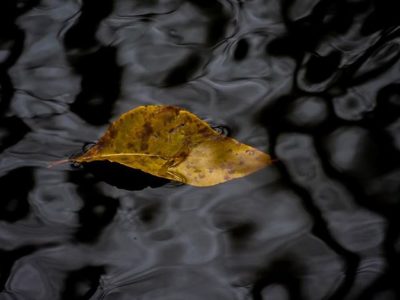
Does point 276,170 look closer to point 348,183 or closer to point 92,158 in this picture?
point 348,183

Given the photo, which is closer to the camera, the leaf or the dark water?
the dark water

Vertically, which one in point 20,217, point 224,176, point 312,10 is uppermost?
point 312,10

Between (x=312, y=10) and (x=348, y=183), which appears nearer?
(x=348, y=183)

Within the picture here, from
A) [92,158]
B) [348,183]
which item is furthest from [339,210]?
[92,158]

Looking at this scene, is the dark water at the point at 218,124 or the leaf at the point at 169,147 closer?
the dark water at the point at 218,124
